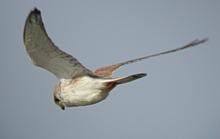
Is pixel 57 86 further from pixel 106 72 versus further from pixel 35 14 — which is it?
pixel 35 14

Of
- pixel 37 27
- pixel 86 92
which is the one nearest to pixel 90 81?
pixel 86 92

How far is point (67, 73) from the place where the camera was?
856 millimetres

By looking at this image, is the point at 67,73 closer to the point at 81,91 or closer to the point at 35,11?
the point at 81,91

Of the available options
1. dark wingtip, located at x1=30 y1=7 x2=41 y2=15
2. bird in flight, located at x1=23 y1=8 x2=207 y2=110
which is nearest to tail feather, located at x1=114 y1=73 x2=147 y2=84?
bird in flight, located at x1=23 y1=8 x2=207 y2=110

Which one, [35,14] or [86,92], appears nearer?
[35,14]

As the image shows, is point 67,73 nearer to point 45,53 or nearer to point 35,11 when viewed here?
point 45,53

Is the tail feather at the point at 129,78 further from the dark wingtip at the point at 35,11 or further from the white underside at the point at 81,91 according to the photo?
the dark wingtip at the point at 35,11

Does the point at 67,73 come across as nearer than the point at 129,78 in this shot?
No

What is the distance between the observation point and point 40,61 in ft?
2.77

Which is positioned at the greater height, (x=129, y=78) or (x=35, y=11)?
(x=35, y=11)

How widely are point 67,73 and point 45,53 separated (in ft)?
0.22

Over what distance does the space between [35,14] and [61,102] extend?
9.0 inches

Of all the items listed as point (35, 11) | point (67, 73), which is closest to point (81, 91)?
point (67, 73)

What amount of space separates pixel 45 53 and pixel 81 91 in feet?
0.29
